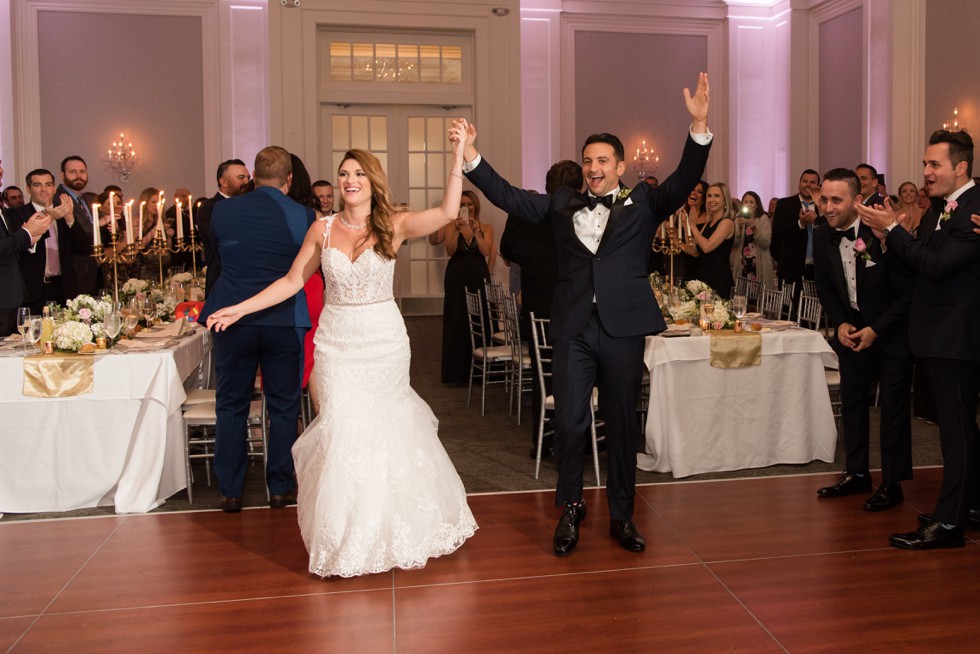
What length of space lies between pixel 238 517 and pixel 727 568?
2436 millimetres

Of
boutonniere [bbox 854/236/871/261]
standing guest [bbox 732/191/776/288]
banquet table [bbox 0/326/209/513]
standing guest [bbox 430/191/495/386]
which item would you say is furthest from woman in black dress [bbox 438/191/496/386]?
boutonniere [bbox 854/236/871/261]

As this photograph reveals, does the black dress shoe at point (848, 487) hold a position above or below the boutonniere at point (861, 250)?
below

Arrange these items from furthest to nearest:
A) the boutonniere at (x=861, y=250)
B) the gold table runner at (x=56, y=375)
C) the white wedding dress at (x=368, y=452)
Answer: the gold table runner at (x=56, y=375), the boutonniere at (x=861, y=250), the white wedding dress at (x=368, y=452)

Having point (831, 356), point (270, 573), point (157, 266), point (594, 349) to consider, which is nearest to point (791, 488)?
point (831, 356)

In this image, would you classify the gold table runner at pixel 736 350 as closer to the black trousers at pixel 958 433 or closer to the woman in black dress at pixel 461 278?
the black trousers at pixel 958 433

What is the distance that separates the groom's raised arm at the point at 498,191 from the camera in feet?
13.6

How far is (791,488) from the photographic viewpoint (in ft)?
17.5

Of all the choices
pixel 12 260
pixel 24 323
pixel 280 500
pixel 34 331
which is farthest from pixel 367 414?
pixel 12 260

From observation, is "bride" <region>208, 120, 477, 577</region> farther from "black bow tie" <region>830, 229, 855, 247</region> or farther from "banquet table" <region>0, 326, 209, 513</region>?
"black bow tie" <region>830, 229, 855, 247</region>

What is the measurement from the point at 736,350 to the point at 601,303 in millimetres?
1819

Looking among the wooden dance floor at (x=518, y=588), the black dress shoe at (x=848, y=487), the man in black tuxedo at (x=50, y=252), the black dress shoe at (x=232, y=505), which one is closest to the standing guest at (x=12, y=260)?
the man in black tuxedo at (x=50, y=252)

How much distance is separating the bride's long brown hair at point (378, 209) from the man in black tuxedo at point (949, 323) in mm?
2114

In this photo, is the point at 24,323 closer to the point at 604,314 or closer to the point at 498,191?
the point at 498,191

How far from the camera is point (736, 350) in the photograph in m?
5.75
